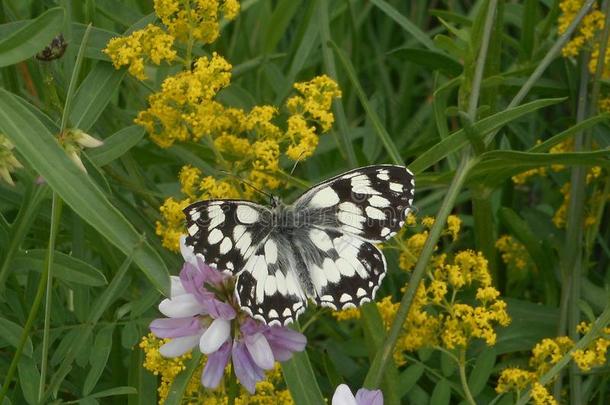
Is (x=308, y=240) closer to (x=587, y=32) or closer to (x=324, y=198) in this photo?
(x=324, y=198)

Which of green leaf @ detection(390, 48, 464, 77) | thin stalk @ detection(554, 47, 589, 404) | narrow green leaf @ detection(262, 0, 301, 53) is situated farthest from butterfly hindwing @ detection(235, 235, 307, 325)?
narrow green leaf @ detection(262, 0, 301, 53)

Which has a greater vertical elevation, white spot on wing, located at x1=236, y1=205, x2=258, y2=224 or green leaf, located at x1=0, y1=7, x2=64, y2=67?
green leaf, located at x1=0, y1=7, x2=64, y2=67

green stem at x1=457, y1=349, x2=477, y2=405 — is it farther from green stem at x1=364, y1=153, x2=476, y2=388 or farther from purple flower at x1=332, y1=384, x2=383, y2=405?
purple flower at x1=332, y1=384, x2=383, y2=405

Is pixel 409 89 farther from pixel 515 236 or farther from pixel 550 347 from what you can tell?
pixel 550 347

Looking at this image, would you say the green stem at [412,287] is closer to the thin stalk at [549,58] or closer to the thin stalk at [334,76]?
the thin stalk at [549,58]

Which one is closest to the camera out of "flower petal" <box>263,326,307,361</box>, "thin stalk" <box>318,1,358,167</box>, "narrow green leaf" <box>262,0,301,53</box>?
"flower petal" <box>263,326,307,361</box>

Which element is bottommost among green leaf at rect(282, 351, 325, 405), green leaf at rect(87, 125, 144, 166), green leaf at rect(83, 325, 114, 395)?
green leaf at rect(83, 325, 114, 395)
